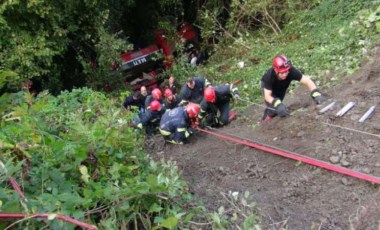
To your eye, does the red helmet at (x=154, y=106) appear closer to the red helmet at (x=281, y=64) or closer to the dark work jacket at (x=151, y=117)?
the dark work jacket at (x=151, y=117)

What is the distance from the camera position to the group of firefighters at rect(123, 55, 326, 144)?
6801 mm

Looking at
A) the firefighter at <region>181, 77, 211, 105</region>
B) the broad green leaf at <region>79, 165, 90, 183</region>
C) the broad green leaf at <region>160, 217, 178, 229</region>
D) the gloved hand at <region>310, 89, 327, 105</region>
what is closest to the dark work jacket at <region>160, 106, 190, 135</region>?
the firefighter at <region>181, 77, 211, 105</region>

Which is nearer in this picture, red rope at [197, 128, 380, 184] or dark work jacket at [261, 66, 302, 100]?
red rope at [197, 128, 380, 184]

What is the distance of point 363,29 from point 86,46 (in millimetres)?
8006

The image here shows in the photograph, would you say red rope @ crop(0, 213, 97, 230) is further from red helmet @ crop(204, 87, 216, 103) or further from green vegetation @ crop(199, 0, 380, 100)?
green vegetation @ crop(199, 0, 380, 100)

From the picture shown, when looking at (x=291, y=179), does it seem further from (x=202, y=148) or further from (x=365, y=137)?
(x=202, y=148)

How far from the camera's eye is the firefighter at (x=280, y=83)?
21.5ft

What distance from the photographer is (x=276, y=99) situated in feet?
22.2

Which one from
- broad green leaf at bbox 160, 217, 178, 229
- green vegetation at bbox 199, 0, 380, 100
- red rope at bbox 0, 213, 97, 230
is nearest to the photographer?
red rope at bbox 0, 213, 97, 230

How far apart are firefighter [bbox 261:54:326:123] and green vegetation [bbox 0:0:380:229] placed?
5.39ft

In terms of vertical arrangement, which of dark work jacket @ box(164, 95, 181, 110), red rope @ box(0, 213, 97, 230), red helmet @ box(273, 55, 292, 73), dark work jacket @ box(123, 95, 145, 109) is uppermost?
red rope @ box(0, 213, 97, 230)

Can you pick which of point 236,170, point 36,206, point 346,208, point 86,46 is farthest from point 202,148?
point 86,46

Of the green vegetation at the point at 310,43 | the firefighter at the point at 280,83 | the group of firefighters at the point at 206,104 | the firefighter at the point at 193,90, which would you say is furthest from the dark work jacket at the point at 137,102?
the firefighter at the point at 280,83

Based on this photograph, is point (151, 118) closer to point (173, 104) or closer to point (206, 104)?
point (173, 104)
